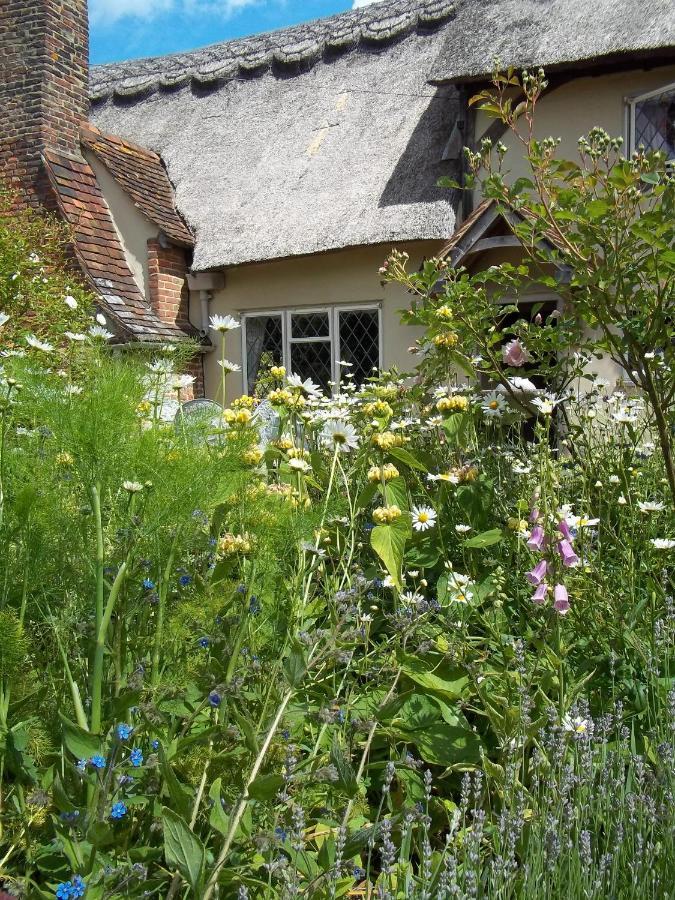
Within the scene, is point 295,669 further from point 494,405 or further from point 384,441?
point 494,405

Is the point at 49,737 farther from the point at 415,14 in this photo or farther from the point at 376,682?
the point at 415,14

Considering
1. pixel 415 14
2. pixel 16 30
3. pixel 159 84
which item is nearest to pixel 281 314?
pixel 16 30

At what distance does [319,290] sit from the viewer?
32.8 ft

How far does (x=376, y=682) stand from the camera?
219 centimetres

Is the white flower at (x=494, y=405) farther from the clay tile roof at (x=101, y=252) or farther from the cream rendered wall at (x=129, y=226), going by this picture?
the cream rendered wall at (x=129, y=226)

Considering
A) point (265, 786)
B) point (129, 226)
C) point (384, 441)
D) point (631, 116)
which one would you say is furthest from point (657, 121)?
point (265, 786)

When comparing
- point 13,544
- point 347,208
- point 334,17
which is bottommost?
point 13,544

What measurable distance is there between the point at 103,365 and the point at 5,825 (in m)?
1.15

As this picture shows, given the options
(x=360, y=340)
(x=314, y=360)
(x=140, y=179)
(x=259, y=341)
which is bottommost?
(x=314, y=360)

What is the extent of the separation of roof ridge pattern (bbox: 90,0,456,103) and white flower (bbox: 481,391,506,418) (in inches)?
399

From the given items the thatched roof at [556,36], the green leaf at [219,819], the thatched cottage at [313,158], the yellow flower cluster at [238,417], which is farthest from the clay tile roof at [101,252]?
the green leaf at [219,819]

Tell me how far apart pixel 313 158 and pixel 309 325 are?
2403 mm

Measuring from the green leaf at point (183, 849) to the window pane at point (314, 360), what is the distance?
899 cm

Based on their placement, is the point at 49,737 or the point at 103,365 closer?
the point at 49,737
